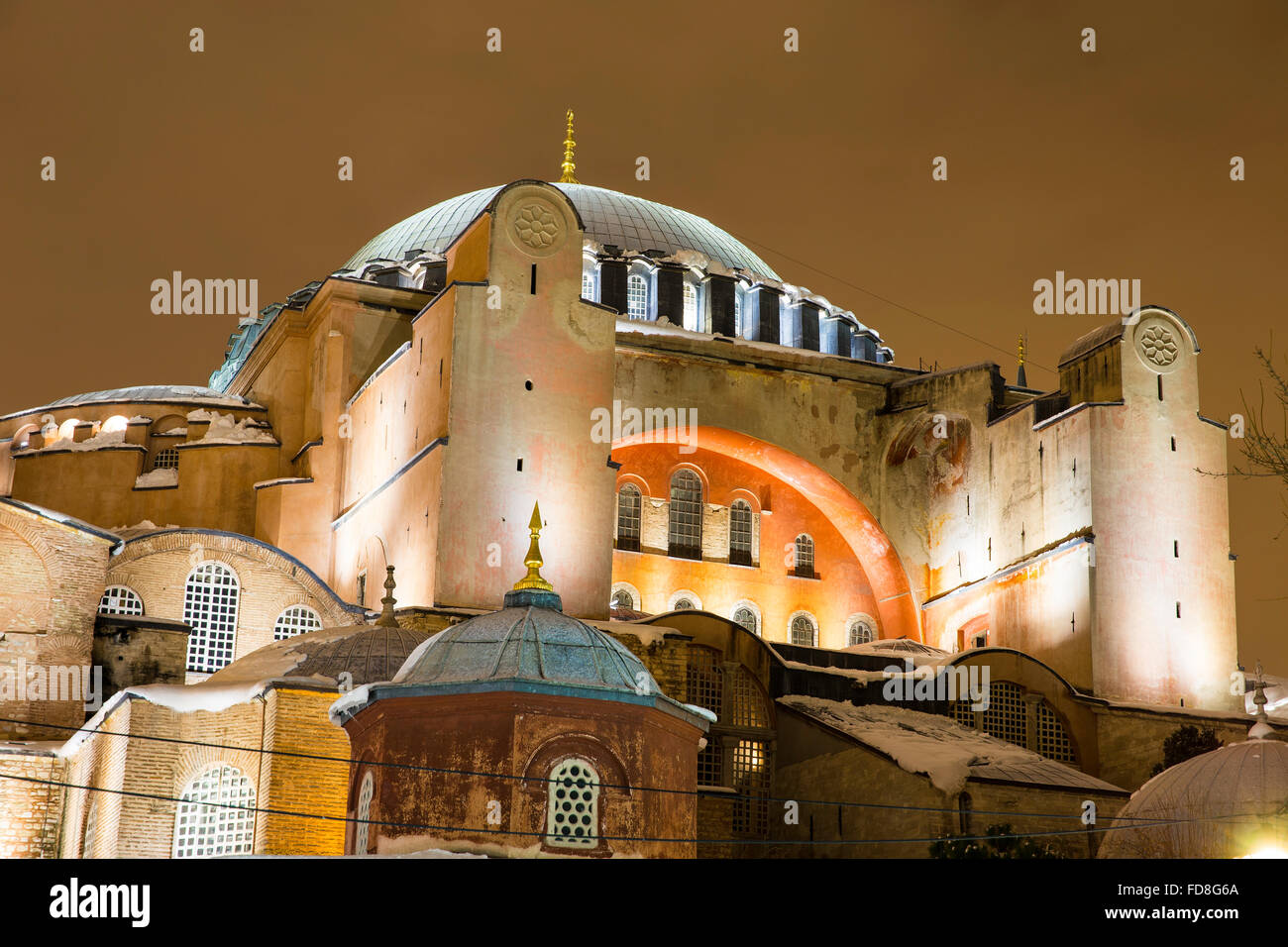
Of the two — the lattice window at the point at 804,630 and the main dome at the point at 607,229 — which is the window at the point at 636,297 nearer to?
the main dome at the point at 607,229

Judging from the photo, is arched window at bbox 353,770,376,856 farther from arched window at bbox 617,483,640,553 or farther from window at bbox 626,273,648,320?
window at bbox 626,273,648,320

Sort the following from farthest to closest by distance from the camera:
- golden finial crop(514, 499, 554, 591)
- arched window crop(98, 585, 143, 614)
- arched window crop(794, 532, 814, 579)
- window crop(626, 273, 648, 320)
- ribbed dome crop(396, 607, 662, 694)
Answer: window crop(626, 273, 648, 320), arched window crop(794, 532, 814, 579), arched window crop(98, 585, 143, 614), golden finial crop(514, 499, 554, 591), ribbed dome crop(396, 607, 662, 694)

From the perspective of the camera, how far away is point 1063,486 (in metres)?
40.1

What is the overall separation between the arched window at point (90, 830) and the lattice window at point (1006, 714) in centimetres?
1612

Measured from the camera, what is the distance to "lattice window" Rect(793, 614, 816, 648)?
44.1 meters

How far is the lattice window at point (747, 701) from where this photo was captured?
34844 millimetres

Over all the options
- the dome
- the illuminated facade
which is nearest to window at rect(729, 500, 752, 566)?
the illuminated facade

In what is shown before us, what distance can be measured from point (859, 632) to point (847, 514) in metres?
2.65

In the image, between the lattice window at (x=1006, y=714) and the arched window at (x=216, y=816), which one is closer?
the arched window at (x=216, y=816)

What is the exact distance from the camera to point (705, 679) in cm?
3484

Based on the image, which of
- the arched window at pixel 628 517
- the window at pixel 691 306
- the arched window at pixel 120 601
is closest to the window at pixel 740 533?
the arched window at pixel 628 517

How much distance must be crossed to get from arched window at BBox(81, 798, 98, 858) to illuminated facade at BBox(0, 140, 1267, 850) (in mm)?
4274
